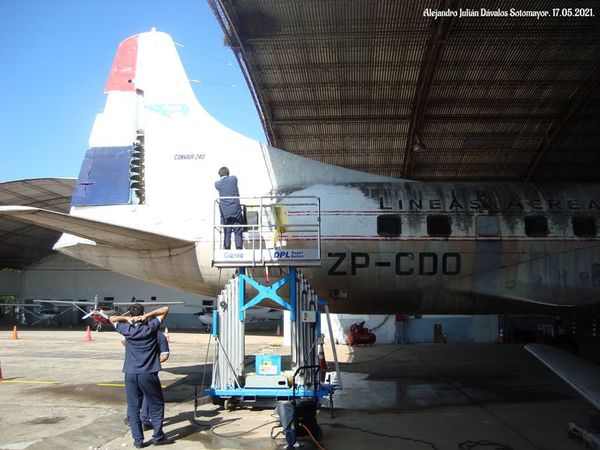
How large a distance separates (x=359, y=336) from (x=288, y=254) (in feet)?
51.4

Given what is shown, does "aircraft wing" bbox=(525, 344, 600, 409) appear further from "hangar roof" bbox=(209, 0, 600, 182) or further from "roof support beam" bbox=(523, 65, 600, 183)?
"roof support beam" bbox=(523, 65, 600, 183)

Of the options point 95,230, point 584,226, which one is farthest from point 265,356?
point 584,226

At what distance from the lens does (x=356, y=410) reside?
10.5m

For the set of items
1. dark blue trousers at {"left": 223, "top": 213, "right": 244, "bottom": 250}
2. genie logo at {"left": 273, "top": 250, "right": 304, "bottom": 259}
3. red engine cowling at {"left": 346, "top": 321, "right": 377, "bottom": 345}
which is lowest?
red engine cowling at {"left": 346, "top": 321, "right": 377, "bottom": 345}

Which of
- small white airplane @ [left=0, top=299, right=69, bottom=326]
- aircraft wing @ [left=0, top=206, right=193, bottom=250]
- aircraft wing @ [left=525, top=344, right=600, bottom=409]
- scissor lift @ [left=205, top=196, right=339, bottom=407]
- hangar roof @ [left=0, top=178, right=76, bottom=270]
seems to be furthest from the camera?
small white airplane @ [left=0, top=299, right=69, bottom=326]

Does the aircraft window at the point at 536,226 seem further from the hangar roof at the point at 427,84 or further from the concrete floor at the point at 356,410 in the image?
the hangar roof at the point at 427,84

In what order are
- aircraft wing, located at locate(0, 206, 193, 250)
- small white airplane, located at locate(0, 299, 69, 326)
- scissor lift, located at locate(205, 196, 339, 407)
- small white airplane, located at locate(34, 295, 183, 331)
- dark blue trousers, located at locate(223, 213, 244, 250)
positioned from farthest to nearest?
small white airplane, located at locate(0, 299, 69, 326) < small white airplane, located at locate(34, 295, 183, 331) < dark blue trousers, located at locate(223, 213, 244, 250) < scissor lift, located at locate(205, 196, 339, 407) < aircraft wing, located at locate(0, 206, 193, 250)

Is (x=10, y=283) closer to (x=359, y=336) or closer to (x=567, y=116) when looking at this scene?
(x=359, y=336)

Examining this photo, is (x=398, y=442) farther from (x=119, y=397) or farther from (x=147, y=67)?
(x=147, y=67)

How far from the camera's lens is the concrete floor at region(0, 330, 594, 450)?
325 inches

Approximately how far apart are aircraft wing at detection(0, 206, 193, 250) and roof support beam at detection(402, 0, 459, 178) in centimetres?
836

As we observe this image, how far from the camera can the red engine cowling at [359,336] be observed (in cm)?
2517

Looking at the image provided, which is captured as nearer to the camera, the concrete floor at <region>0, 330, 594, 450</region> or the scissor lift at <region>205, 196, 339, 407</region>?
the concrete floor at <region>0, 330, 594, 450</region>

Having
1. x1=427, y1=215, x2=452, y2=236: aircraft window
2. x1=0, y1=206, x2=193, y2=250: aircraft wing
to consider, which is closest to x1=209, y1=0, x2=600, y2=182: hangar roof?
Result: x1=427, y1=215, x2=452, y2=236: aircraft window
